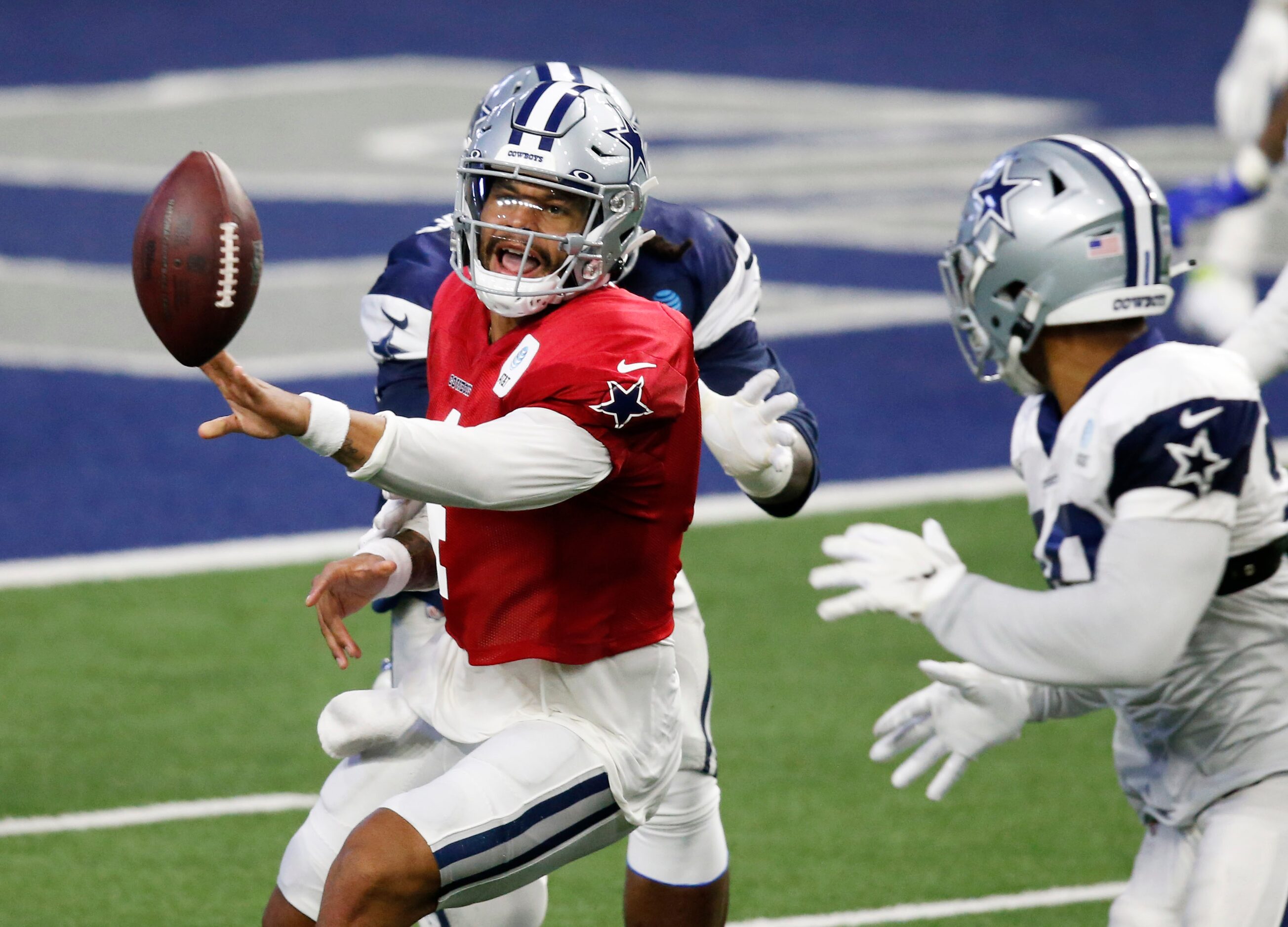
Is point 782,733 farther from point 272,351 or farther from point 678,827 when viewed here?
point 272,351

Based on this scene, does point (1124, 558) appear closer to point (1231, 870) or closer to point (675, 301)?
point (1231, 870)

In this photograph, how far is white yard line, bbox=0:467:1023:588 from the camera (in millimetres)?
7086

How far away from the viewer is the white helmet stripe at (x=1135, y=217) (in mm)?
3191

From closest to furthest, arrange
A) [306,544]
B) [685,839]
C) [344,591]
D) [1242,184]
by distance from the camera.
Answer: [344,591], [685,839], [306,544], [1242,184]

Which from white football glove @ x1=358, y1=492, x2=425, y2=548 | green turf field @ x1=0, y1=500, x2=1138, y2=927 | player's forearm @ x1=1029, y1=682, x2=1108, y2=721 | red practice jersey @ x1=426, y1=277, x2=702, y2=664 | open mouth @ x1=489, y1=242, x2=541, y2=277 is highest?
open mouth @ x1=489, y1=242, x2=541, y2=277

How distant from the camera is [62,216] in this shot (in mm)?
11727

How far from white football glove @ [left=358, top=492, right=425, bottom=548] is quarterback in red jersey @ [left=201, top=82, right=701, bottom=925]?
159 millimetres

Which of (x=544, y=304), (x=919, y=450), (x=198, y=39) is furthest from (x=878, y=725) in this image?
(x=198, y=39)

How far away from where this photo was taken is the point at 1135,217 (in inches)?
Result: 126

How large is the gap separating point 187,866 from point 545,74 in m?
2.32

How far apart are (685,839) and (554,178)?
1.46 meters

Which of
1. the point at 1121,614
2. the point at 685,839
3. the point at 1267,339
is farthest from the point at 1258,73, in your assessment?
the point at 1121,614

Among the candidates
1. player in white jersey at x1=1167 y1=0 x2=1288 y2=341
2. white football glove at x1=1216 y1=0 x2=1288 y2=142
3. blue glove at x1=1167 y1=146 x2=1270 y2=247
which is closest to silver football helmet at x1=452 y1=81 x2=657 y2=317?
blue glove at x1=1167 y1=146 x2=1270 y2=247

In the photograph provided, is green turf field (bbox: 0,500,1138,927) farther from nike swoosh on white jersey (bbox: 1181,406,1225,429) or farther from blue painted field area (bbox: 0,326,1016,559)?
nike swoosh on white jersey (bbox: 1181,406,1225,429)
